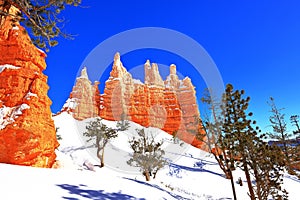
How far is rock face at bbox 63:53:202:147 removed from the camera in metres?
69.3

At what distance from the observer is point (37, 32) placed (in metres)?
7.08

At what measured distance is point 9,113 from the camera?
16656mm

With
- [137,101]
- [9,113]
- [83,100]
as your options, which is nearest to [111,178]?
[9,113]

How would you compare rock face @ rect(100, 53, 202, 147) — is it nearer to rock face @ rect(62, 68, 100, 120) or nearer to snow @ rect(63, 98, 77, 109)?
rock face @ rect(62, 68, 100, 120)

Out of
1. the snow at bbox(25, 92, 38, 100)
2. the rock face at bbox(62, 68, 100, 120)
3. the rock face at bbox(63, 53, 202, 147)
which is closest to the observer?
the snow at bbox(25, 92, 38, 100)

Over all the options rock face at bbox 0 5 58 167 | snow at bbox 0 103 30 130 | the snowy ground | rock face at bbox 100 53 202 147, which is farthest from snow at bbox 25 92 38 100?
rock face at bbox 100 53 202 147

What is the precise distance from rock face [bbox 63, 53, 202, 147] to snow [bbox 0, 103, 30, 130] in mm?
48064

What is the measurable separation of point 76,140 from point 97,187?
97.1ft

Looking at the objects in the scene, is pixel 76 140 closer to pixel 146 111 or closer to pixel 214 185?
pixel 214 185

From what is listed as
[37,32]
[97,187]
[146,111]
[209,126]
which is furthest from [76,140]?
[146,111]

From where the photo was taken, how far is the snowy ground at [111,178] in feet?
23.4

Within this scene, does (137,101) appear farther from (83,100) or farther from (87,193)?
(87,193)

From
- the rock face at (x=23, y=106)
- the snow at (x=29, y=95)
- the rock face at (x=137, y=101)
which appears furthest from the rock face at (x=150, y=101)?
the snow at (x=29, y=95)

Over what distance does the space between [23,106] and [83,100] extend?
56.2 meters
